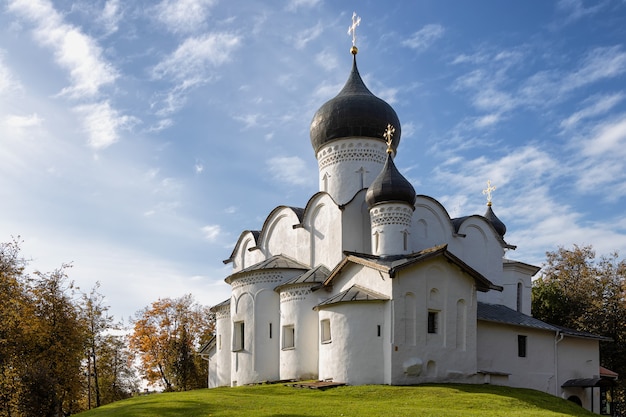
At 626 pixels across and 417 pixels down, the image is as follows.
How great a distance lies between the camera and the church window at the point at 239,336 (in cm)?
2475

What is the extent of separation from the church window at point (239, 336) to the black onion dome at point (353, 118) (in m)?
8.33

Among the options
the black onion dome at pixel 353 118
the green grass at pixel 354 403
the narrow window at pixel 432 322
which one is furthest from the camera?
the black onion dome at pixel 353 118

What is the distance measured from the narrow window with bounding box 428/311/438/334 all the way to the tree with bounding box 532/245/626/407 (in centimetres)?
1445

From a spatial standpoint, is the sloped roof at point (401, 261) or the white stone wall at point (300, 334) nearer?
the sloped roof at point (401, 261)

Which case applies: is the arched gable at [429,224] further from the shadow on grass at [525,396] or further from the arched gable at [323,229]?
the shadow on grass at [525,396]

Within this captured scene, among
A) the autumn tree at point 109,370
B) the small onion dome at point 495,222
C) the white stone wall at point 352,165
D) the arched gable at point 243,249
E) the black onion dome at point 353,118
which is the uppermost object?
the black onion dome at point 353,118

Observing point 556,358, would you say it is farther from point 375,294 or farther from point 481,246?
point 375,294

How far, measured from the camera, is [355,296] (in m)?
20.8

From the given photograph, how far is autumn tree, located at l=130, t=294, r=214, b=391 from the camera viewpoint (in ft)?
119

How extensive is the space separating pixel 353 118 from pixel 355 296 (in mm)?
9029

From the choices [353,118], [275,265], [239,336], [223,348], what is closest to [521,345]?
[275,265]

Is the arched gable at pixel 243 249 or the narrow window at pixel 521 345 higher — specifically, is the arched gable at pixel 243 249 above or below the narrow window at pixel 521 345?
above

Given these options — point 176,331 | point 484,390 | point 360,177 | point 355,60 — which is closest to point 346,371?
point 484,390

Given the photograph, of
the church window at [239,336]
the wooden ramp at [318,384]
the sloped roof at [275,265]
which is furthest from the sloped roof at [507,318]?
the church window at [239,336]
